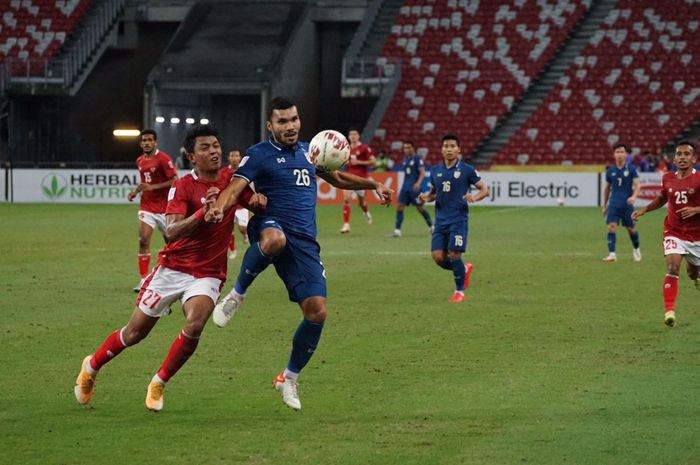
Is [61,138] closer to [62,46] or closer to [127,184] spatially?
[62,46]

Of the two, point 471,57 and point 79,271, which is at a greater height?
point 471,57

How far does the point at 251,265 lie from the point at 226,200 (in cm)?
137

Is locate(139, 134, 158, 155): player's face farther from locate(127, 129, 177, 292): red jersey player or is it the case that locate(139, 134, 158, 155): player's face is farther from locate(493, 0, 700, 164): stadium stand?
locate(493, 0, 700, 164): stadium stand

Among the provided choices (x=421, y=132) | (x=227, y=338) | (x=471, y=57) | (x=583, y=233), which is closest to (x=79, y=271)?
(x=227, y=338)

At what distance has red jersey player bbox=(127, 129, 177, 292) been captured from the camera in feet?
54.9

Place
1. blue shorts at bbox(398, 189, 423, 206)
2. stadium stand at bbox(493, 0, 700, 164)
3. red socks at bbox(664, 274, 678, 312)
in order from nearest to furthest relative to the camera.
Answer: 1. red socks at bbox(664, 274, 678, 312)
2. blue shorts at bbox(398, 189, 423, 206)
3. stadium stand at bbox(493, 0, 700, 164)

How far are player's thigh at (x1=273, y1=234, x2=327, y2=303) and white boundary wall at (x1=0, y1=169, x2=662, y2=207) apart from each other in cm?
2972

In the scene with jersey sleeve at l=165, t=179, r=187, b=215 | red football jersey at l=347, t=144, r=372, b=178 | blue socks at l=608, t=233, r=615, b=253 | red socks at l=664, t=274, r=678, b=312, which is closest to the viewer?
jersey sleeve at l=165, t=179, r=187, b=215

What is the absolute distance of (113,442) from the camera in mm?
7754

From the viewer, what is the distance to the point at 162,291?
28.3ft

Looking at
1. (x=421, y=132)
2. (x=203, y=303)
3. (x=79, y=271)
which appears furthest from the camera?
(x=421, y=132)

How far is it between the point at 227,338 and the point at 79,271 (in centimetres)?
751

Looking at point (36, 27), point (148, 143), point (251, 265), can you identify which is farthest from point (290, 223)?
point (36, 27)

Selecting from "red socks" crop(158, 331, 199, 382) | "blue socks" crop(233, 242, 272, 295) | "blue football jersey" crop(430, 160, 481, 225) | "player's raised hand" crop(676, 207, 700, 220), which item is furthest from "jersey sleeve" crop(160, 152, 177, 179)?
"red socks" crop(158, 331, 199, 382)
